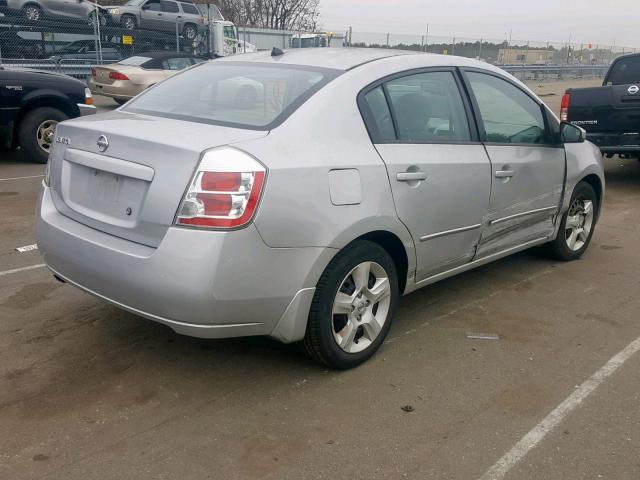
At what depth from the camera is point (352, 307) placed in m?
3.37

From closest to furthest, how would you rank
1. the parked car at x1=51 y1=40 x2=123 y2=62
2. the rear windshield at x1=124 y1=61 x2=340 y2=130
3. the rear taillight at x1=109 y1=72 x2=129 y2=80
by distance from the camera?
the rear windshield at x1=124 y1=61 x2=340 y2=130
the rear taillight at x1=109 y1=72 x2=129 y2=80
the parked car at x1=51 y1=40 x2=123 y2=62

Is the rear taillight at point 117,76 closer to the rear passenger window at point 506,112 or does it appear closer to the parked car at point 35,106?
the parked car at point 35,106

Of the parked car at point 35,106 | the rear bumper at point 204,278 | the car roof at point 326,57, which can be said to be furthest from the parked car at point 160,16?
the rear bumper at point 204,278

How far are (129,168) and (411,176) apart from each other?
1479mm

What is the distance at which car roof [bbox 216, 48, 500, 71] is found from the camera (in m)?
3.67

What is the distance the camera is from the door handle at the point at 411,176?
3.44 metres

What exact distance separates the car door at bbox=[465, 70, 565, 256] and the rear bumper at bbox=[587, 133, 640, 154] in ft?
12.4

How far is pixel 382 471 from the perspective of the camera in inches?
104

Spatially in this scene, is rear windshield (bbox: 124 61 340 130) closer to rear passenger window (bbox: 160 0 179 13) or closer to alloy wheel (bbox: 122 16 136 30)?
alloy wheel (bbox: 122 16 136 30)

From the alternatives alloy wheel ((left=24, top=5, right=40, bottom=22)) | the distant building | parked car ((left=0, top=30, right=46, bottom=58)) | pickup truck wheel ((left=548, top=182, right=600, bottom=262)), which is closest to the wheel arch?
pickup truck wheel ((left=548, top=182, right=600, bottom=262))

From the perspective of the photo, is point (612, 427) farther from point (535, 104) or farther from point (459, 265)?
point (535, 104)

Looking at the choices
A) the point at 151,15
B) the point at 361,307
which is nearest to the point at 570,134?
the point at 361,307

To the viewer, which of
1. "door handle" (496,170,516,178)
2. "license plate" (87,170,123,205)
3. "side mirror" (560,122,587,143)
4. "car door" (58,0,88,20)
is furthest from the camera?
"car door" (58,0,88,20)

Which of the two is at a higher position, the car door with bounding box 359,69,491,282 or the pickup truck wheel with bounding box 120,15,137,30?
the pickup truck wheel with bounding box 120,15,137,30
